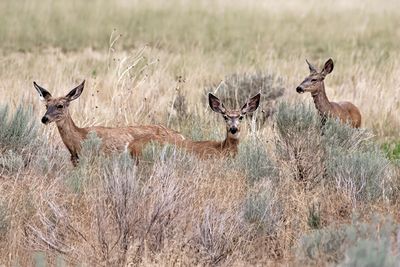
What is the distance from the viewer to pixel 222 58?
20.8 m

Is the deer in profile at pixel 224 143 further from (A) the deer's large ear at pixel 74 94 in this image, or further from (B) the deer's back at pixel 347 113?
(B) the deer's back at pixel 347 113

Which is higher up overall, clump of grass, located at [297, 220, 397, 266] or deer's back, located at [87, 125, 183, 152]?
clump of grass, located at [297, 220, 397, 266]

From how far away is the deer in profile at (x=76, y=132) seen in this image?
10.8 metres

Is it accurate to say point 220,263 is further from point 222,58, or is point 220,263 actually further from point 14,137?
point 222,58

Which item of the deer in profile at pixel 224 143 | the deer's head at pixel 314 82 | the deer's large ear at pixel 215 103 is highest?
the deer's head at pixel 314 82

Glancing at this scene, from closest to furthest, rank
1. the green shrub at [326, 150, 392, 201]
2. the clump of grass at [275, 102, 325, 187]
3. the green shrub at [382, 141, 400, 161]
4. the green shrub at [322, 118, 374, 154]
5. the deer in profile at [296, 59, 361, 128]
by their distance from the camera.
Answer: the green shrub at [326, 150, 392, 201]
the clump of grass at [275, 102, 325, 187]
the green shrub at [322, 118, 374, 154]
the green shrub at [382, 141, 400, 161]
the deer in profile at [296, 59, 361, 128]

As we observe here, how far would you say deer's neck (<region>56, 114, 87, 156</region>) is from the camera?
10805mm

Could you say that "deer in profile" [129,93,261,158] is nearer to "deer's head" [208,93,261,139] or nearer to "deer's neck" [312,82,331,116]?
"deer's head" [208,93,261,139]

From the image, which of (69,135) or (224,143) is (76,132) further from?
(224,143)

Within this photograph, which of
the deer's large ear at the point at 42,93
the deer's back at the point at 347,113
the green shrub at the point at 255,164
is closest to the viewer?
the green shrub at the point at 255,164

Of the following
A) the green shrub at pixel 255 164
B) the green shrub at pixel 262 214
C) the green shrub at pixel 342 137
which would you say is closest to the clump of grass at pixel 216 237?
the green shrub at pixel 262 214

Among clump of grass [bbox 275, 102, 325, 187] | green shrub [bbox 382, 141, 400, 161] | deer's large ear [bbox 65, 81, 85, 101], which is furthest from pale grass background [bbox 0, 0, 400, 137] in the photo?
clump of grass [bbox 275, 102, 325, 187]

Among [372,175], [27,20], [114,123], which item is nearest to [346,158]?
[372,175]

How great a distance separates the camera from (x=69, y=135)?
35.6ft
